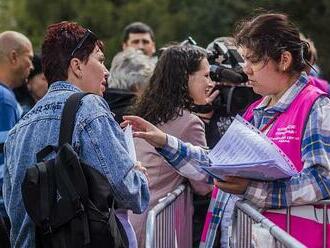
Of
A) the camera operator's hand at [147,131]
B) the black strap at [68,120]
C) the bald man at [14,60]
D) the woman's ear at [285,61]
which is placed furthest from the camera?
the bald man at [14,60]

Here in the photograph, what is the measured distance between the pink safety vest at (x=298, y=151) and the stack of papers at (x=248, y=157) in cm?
10

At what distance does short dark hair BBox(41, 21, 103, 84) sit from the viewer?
3357 millimetres

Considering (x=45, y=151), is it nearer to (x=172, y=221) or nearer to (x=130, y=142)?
(x=130, y=142)

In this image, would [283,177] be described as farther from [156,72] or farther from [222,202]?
[156,72]

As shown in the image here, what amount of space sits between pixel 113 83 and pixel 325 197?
8.65ft

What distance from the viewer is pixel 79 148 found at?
10.3 feet

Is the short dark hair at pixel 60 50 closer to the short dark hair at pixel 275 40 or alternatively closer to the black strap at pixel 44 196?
the black strap at pixel 44 196

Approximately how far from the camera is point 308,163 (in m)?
3.16

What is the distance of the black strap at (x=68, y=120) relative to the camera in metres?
3.14

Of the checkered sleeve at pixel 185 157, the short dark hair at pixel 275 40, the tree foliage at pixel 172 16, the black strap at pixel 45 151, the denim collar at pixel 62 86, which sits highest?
the short dark hair at pixel 275 40

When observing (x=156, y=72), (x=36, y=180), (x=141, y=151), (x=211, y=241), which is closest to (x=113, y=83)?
(x=156, y=72)

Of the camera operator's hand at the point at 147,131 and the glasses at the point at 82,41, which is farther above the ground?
the glasses at the point at 82,41

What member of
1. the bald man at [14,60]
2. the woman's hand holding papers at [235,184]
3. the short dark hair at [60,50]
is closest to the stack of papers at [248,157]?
the woman's hand holding papers at [235,184]

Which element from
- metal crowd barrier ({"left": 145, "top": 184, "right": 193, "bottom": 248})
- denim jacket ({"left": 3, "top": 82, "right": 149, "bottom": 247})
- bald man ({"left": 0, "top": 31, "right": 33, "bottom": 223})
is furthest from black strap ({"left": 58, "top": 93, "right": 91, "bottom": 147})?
A: bald man ({"left": 0, "top": 31, "right": 33, "bottom": 223})
